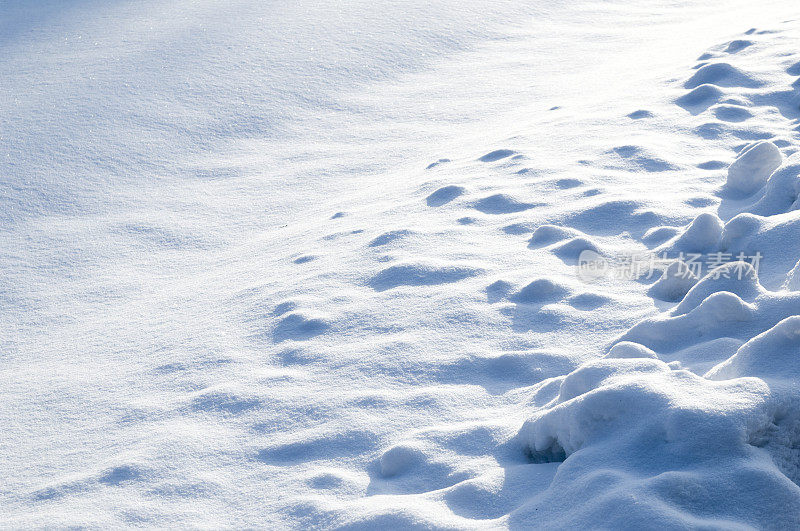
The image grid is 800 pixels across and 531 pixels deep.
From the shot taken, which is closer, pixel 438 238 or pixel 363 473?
pixel 363 473

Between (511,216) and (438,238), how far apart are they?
33 centimetres

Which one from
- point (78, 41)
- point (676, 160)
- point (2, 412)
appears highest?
point (78, 41)

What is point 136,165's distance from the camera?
4.70 metres

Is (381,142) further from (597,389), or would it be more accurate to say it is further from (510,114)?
(597,389)

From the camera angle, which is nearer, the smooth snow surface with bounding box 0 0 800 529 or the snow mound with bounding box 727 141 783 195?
the smooth snow surface with bounding box 0 0 800 529

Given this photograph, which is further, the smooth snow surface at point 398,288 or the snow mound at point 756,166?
the snow mound at point 756,166

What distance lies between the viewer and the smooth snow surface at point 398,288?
5.29 ft

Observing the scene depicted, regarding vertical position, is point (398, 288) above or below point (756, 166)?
below

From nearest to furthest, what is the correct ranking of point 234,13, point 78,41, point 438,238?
point 438,238 < point 78,41 < point 234,13

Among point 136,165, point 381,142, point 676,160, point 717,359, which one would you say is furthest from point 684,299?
point 136,165

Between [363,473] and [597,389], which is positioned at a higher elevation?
[597,389]

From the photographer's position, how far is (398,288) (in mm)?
2703

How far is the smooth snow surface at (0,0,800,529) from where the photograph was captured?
1.61 metres

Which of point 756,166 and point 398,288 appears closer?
point 398,288
